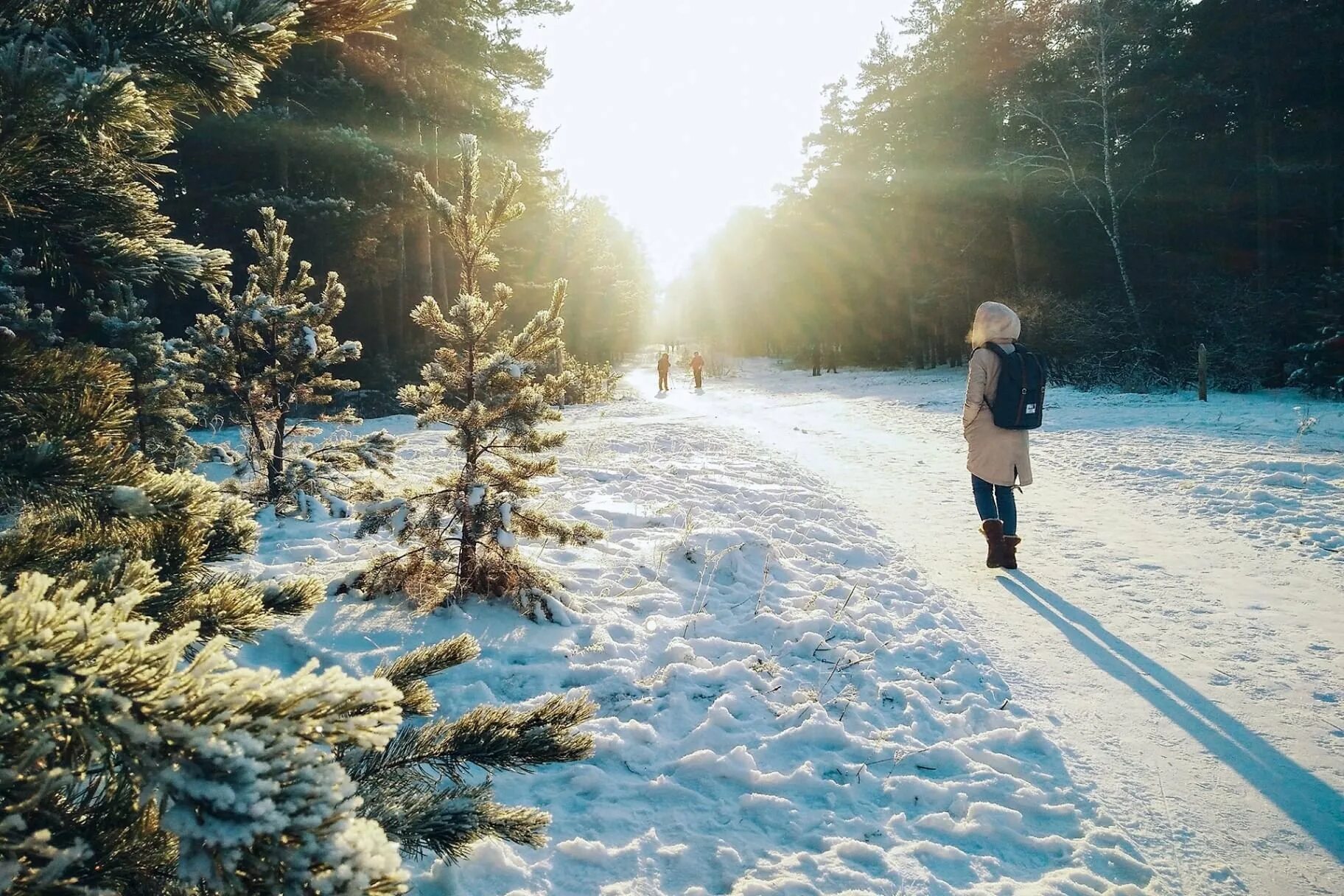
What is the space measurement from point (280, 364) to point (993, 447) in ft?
23.8

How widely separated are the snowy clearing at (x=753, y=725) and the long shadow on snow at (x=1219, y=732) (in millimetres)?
788

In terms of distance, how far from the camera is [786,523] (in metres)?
7.55

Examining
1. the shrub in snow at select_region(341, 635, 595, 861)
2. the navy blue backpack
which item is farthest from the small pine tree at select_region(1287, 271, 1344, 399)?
the shrub in snow at select_region(341, 635, 595, 861)

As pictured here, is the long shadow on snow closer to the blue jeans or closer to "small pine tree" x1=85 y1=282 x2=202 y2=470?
the blue jeans

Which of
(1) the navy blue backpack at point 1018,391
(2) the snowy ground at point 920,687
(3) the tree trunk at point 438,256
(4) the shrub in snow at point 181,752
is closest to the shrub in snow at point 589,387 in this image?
(3) the tree trunk at point 438,256

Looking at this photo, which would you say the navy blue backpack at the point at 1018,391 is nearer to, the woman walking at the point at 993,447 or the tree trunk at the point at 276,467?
the woman walking at the point at 993,447

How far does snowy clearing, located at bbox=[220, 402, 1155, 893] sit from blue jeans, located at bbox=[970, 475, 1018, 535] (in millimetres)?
943

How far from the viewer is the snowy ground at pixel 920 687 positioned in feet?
8.83

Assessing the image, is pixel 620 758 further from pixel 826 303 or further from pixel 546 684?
pixel 826 303

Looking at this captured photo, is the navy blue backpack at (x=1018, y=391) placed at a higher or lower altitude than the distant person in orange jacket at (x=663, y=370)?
lower

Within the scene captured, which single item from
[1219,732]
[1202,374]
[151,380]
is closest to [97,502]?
[1219,732]

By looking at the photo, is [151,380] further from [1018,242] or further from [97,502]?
[1018,242]

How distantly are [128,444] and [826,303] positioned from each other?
49001 millimetres

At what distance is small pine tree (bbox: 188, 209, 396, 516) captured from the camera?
22.0 ft
